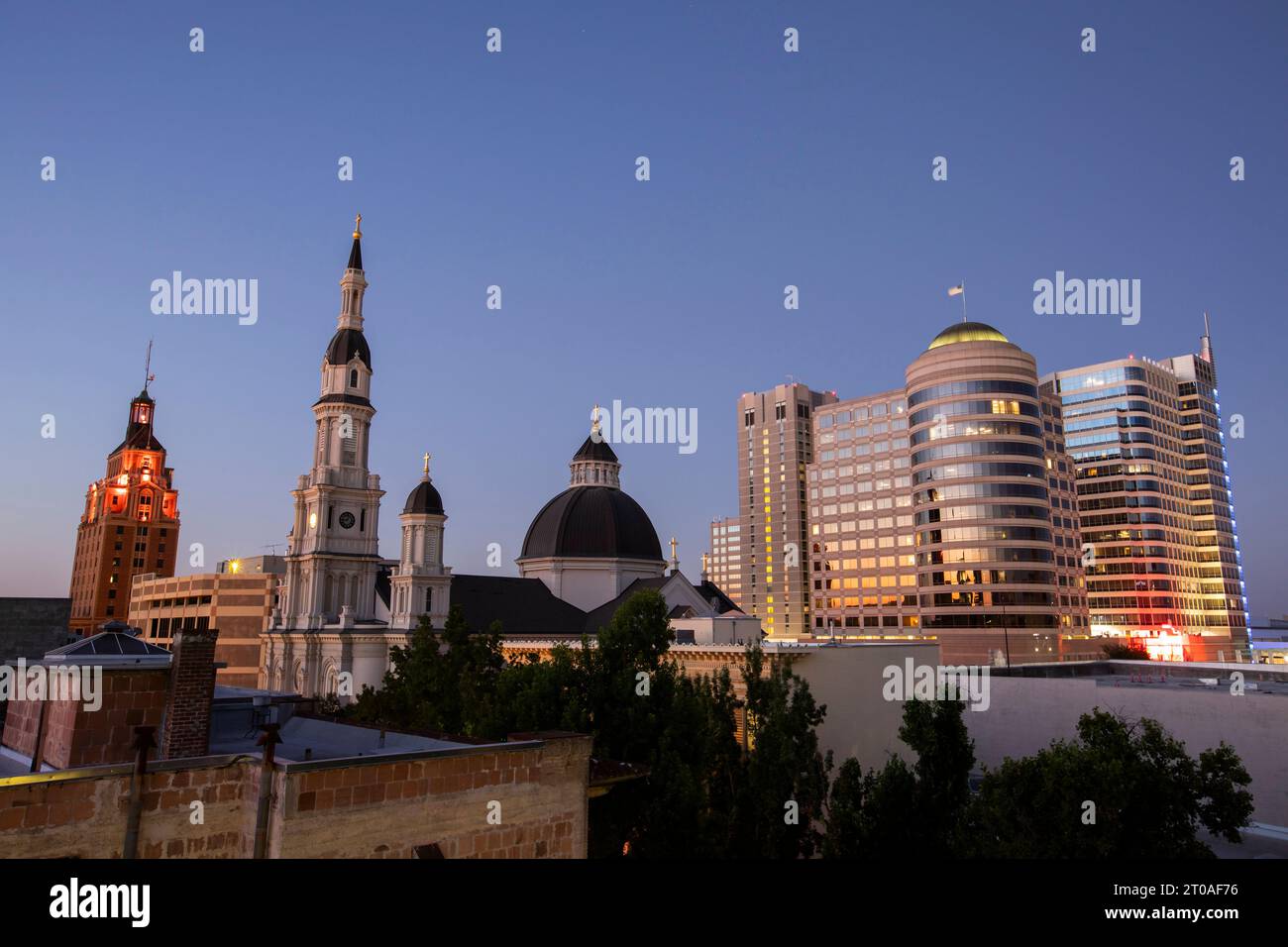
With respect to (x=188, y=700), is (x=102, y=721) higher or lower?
lower

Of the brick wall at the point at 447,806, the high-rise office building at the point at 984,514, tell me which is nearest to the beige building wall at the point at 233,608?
the high-rise office building at the point at 984,514

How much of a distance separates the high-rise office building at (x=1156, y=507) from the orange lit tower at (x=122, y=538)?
185041 mm

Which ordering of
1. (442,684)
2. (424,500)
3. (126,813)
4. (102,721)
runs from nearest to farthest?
(126,813) → (102,721) → (442,684) → (424,500)

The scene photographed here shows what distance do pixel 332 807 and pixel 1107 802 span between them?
20.4 metres

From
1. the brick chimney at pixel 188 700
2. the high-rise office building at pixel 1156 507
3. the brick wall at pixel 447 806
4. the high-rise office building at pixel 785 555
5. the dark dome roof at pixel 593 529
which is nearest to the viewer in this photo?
the brick wall at pixel 447 806

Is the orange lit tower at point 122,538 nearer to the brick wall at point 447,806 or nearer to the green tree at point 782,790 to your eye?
the green tree at point 782,790

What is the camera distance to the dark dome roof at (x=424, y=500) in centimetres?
8031

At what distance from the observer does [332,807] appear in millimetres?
13180

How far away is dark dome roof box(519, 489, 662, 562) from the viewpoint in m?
87.3

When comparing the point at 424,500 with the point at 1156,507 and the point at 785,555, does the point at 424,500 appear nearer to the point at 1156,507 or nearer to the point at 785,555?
the point at 785,555

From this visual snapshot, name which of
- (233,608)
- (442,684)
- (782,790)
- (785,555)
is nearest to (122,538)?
(233,608)

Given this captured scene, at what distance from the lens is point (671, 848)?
2812 centimetres
